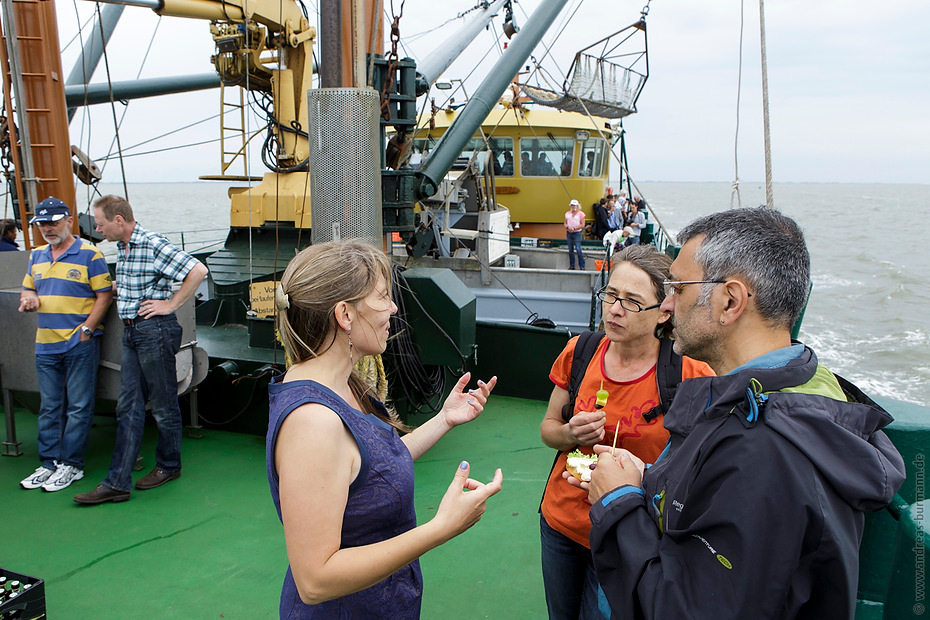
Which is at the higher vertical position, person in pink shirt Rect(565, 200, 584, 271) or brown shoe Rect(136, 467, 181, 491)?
person in pink shirt Rect(565, 200, 584, 271)

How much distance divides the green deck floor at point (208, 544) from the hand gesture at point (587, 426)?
147 centimetres

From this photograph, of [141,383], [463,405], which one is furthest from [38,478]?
[463,405]

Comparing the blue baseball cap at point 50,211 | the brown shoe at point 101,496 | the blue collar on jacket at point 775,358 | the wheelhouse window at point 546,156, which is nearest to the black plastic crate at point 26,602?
the brown shoe at point 101,496

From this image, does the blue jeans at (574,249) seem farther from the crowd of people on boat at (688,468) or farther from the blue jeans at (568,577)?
the crowd of people on boat at (688,468)

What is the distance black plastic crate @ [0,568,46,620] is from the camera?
262cm

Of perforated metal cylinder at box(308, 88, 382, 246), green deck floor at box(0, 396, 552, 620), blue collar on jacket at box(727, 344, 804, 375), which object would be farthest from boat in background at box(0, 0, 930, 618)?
blue collar on jacket at box(727, 344, 804, 375)

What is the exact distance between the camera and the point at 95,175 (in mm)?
7609

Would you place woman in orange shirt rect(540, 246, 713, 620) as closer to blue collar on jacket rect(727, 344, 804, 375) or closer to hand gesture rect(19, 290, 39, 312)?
blue collar on jacket rect(727, 344, 804, 375)

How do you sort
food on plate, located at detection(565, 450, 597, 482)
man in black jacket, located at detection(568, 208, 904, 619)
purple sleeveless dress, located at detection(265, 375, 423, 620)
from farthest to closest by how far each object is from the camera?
food on plate, located at detection(565, 450, 597, 482) → purple sleeveless dress, located at detection(265, 375, 423, 620) → man in black jacket, located at detection(568, 208, 904, 619)

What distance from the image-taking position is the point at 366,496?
1495 millimetres

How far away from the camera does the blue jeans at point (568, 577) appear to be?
2201mm

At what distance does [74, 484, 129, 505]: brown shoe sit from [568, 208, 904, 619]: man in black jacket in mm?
3720

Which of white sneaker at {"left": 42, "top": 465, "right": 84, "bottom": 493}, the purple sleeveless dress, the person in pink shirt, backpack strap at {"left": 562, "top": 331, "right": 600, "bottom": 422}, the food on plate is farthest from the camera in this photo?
the person in pink shirt

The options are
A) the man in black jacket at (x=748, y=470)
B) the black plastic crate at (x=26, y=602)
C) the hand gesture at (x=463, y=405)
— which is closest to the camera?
the man in black jacket at (x=748, y=470)
